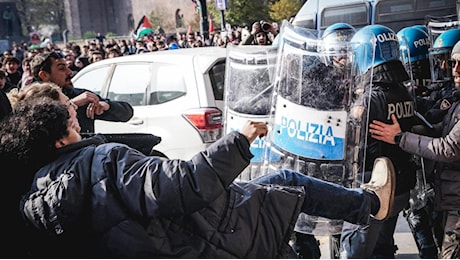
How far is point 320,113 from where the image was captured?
316 centimetres

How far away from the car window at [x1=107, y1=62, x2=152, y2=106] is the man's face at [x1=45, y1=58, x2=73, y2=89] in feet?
5.45

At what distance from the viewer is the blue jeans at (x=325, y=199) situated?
2912 millimetres

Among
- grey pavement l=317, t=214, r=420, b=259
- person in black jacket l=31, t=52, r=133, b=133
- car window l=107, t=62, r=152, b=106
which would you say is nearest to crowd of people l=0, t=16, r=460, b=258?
person in black jacket l=31, t=52, r=133, b=133

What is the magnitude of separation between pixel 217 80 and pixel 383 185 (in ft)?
9.28

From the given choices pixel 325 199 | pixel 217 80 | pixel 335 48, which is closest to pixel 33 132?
pixel 325 199

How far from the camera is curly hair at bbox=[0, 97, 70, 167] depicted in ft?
7.97

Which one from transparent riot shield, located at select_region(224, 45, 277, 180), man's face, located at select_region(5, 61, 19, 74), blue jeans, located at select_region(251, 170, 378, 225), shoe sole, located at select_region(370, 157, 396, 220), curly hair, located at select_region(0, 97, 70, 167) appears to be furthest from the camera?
man's face, located at select_region(5, 61, 19, 74)

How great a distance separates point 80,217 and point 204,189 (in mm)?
492

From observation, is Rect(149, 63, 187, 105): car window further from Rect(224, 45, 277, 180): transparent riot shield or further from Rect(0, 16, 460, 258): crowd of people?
Rect(0, 16, 460, 258): crowd of people

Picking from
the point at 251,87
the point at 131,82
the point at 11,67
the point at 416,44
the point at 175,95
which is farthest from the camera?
the point at 11,67

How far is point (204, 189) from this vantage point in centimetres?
226

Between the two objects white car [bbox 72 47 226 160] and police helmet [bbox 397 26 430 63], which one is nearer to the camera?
police helmet [bbox 397 26 430 63]

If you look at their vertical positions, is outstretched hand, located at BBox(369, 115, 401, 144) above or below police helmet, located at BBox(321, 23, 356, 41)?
below

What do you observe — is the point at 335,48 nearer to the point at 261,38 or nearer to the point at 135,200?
the point at 135,200
